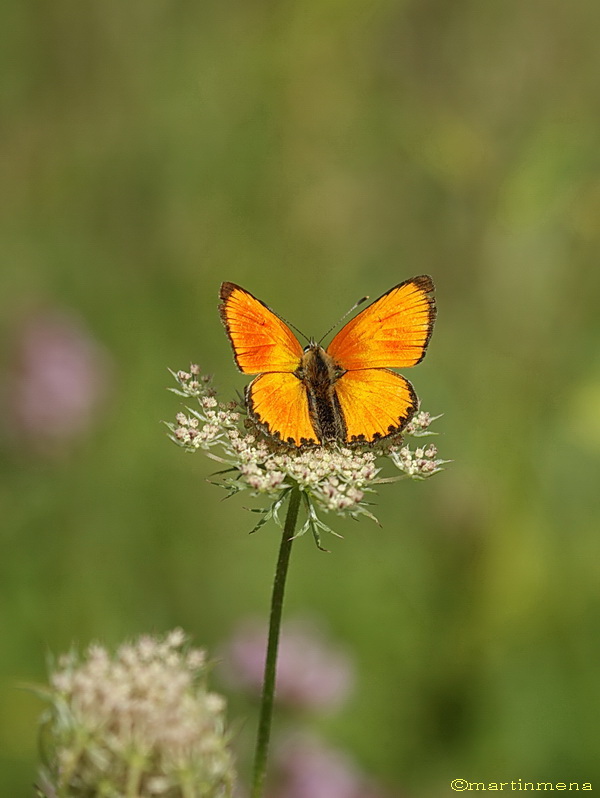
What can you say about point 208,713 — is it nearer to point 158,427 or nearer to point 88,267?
point 158,427

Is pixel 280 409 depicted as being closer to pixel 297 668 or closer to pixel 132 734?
pixel 132 734

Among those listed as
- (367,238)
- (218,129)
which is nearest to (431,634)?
(367,238)

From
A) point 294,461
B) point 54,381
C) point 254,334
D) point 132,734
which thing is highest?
point 54,381

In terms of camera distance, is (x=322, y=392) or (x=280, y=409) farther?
(x=322, y=392)

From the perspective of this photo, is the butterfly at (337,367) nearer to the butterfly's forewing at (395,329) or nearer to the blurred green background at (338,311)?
the butterfly's forewing at (395,329)

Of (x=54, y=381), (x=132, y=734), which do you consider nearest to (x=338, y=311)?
(x=54, y=381)

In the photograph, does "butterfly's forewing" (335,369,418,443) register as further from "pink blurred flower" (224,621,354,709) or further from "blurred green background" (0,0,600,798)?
"pink blurred flower" (224,621,354,709)

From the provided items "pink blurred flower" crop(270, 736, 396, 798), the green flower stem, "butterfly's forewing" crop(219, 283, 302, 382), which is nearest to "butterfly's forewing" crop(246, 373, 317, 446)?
"butterfly's forewing" crop(219, 283, 302, 382)
